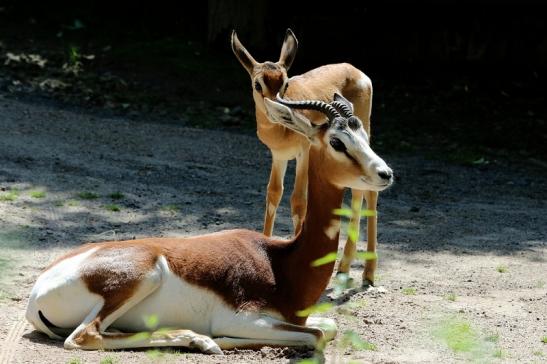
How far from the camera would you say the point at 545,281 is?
8430 mm

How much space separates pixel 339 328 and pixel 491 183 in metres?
6.22

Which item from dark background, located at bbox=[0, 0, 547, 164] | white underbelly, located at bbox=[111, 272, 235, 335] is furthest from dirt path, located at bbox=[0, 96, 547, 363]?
dark background, located at bbox=[0, 0, 547, 164]

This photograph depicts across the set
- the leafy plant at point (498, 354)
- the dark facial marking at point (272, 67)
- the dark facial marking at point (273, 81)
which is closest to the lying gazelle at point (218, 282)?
the leafy plant at point (498, 354)

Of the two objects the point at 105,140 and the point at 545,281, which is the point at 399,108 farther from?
the point at 545,281

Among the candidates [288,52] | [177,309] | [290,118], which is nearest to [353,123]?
[290,118]

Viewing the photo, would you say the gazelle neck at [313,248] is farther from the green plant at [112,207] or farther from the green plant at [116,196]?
the green plant at [116,196]

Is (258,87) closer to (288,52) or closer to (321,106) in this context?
(288,52)

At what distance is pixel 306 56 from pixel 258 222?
7021 millimetres

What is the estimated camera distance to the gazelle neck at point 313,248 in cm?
641

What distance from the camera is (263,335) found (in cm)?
617

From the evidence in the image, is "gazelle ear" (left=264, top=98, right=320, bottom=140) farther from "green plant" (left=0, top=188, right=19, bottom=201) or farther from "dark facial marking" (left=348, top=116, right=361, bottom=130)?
"green plant" (left=0, top=188, right=19, bottom=201)

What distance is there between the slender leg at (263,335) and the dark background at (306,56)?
8328 mm

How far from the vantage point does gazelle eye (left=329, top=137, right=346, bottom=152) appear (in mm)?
6344

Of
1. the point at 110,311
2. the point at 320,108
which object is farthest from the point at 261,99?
the point at 110,311
